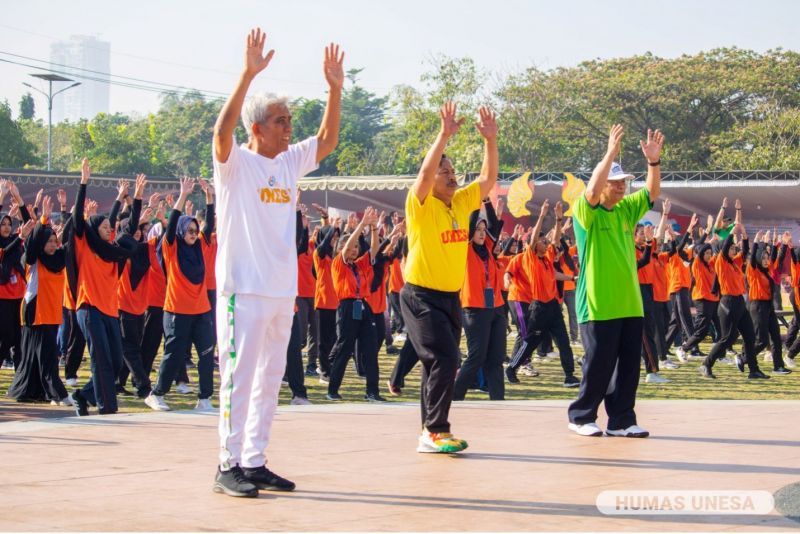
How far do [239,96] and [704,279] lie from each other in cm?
1353

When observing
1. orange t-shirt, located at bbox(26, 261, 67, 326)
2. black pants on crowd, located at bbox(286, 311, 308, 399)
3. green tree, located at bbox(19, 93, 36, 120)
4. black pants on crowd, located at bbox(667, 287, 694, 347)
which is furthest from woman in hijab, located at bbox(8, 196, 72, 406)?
green tree, located at bbox(19, 93, 36, 120)

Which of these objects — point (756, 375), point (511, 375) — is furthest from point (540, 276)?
point (756, 375)

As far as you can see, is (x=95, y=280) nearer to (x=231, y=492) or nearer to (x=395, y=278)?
(x=231, y=492)

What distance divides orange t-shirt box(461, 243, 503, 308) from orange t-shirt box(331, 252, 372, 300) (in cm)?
139

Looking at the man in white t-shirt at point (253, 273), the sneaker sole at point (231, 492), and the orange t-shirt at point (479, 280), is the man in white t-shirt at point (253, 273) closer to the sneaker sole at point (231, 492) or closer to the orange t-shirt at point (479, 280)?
the sneaker sole at point (231, 492)

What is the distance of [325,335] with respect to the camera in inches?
582

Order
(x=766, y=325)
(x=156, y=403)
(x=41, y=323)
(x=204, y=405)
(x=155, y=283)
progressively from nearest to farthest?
(x=204, y=405), (x=156, y=403), (x=41, y=323), (x=155, y=283), (x=766, y=325)

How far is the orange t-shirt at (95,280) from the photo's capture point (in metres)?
10.4

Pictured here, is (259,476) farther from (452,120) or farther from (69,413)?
(69,413)

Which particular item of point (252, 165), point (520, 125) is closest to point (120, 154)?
point (520, 125)

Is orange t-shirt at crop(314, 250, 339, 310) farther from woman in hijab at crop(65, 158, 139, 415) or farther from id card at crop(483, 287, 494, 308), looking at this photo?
woman in hijab at crop(65, 158, 139, 415)

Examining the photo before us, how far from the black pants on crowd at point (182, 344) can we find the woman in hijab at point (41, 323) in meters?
1.13

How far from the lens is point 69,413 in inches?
423

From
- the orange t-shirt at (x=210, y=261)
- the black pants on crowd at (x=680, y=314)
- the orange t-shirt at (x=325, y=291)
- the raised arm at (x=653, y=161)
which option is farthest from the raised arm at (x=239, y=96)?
the black pants on crowd at (x=680, y=314)
